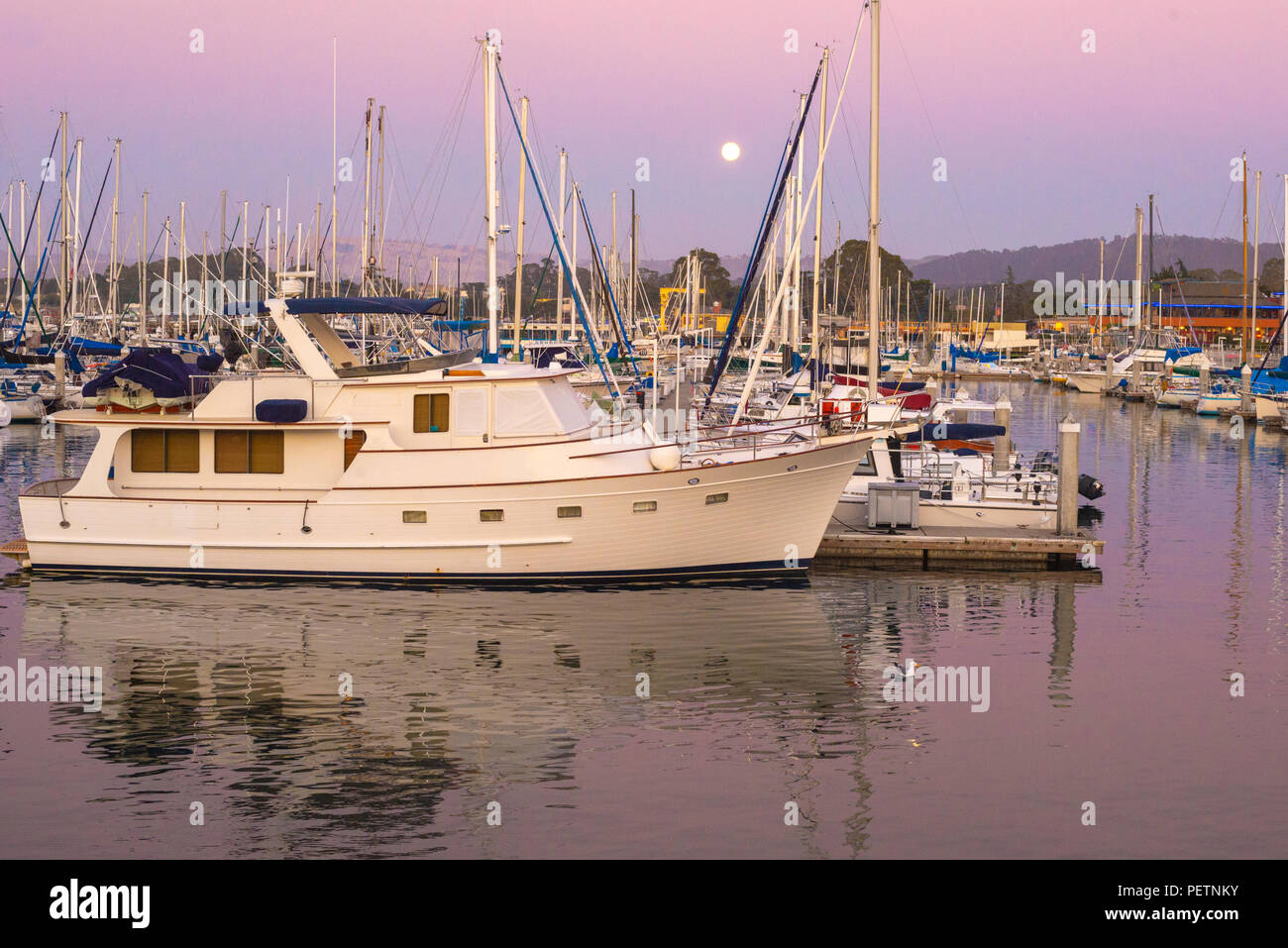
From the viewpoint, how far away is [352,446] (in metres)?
21.9

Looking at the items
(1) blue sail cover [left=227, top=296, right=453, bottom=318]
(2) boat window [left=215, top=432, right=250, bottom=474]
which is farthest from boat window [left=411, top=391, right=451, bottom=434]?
(2) boat window [left=215, top=432, right=250, bottom=474]

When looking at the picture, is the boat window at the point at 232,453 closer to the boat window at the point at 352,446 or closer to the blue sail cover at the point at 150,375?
the blue sail cover at the point at 150,375

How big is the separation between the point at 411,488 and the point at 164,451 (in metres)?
4.43

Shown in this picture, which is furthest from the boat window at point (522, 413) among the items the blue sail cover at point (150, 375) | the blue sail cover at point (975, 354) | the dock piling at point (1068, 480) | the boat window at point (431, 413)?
the blue sail cover at point (975, 354)

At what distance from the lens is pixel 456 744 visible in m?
14.7

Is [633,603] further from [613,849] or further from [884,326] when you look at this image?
[884,326]

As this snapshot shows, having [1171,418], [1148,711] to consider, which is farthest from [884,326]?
[1148,711]

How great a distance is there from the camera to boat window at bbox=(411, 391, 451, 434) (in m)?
21.6

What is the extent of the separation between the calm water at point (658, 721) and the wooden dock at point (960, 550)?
1.35ft

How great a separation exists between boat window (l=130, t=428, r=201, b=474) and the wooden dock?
36.2 ft

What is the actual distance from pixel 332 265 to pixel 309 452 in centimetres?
2930

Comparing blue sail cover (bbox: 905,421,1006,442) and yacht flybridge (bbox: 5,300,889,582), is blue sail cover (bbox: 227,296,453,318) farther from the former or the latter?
blue sail cover (bbox: 905,421,1006,442)

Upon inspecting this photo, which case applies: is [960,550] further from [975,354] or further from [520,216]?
[975,354]

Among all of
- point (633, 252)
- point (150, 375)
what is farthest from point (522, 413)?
point (633, 252)
